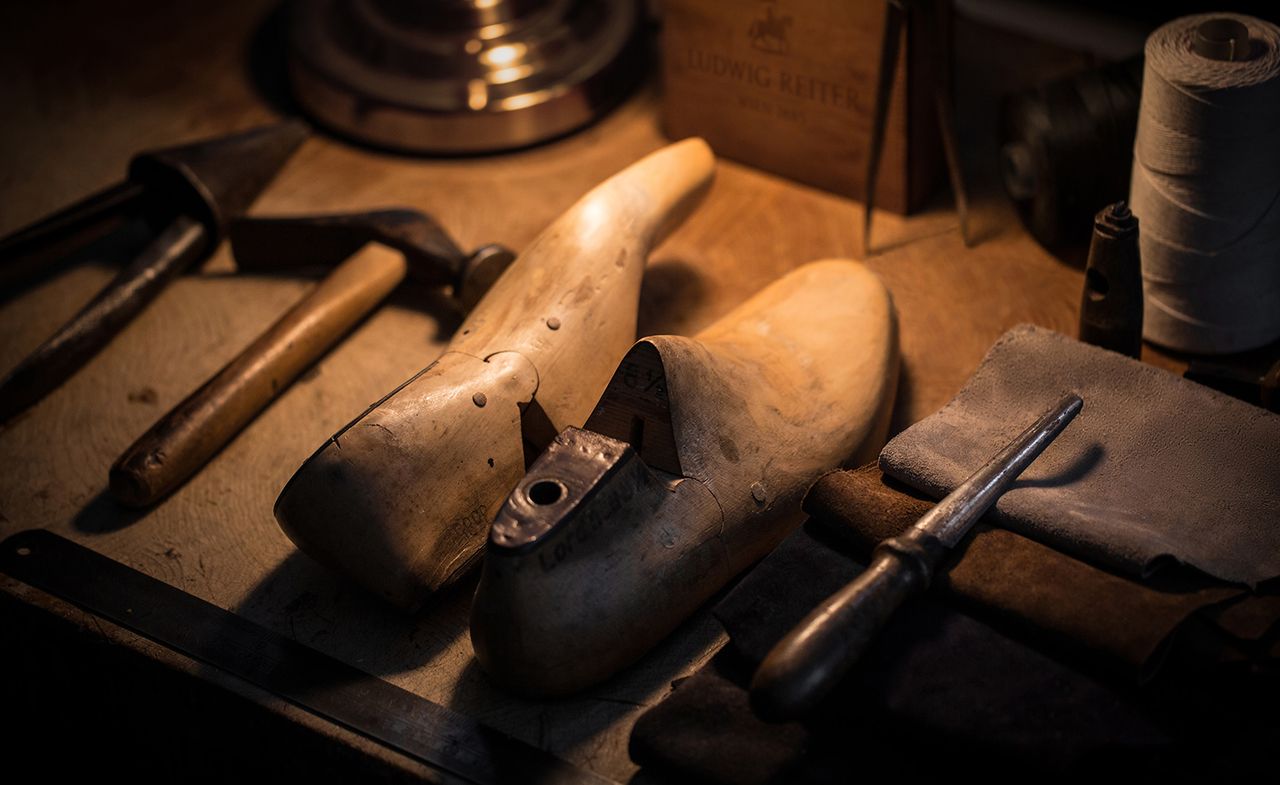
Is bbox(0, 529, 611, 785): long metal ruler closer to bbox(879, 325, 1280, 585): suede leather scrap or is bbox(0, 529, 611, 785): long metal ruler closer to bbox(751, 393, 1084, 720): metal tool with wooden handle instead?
bbox(751, 393, 1084, 720): metal tool with wooden handle

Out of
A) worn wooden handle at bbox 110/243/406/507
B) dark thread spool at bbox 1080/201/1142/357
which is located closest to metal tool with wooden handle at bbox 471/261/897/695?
dark thread spool at bbox 1080/201/1142/357

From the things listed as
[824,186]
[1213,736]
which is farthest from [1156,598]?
[824,186]

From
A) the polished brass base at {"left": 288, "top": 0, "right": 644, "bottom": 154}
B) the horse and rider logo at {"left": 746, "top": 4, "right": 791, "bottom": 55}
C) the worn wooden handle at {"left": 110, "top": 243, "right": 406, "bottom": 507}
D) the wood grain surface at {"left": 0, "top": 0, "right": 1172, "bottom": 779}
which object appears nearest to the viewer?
the wood grain surface at {"left": 0, "top": 0, "right": 1172, "bottom": 779}

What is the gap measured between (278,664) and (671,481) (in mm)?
343

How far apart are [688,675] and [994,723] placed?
0.23 m

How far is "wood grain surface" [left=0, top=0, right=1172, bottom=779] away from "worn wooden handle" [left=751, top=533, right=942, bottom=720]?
7.2 inches

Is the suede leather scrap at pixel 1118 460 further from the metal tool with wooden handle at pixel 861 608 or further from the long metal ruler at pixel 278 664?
the long metal ruler at pixel 278 664

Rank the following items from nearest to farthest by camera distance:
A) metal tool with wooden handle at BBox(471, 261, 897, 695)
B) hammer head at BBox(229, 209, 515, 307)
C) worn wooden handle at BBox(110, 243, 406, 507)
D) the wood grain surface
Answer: metal tool with wooden handle at BBox(471, 261, 897, 695) → the wood grain surface → worn wooden handle at BBox(110, 243, 406, 507) → hammer head at BBox(229, 209, 515, 307)

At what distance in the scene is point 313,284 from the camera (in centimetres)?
146

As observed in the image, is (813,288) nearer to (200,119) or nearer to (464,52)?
(464,52)

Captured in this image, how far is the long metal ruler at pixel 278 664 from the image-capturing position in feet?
3.03

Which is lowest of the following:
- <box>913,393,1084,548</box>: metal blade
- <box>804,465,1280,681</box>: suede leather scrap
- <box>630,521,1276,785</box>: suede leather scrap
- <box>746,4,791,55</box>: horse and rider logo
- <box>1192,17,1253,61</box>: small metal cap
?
<box>630,521,1276,785</box>: suede leather scrap

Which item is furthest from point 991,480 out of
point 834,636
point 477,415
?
point 477,415

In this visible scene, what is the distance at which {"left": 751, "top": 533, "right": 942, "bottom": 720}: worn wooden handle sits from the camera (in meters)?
0.79
